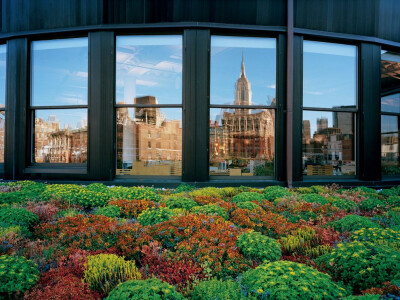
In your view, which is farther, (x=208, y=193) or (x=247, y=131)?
(x=247, y=131)

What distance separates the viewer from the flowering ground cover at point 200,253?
92.1 inches

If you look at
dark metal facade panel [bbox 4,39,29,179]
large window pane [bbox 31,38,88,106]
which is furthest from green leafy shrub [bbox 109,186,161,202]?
dark metal facade panel [bbox 4,39,29,179]

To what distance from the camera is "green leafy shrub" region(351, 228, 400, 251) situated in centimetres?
325

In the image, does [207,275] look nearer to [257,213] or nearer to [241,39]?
[257,213]

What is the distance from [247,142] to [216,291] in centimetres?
662

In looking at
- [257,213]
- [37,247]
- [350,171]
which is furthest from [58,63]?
[350,171]

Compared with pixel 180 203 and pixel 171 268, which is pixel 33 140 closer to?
pixel 180 203

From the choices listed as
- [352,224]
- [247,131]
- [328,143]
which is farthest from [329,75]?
[352,224]

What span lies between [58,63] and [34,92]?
1.27m

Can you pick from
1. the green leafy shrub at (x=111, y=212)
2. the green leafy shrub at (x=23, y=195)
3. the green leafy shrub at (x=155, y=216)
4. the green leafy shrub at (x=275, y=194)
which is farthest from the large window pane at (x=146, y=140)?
the green leafy shrub at (x=155, y=216)

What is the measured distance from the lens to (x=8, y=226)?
12.8ft

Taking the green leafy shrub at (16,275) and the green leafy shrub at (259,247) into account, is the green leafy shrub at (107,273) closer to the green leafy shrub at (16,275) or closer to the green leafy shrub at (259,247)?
the green leafy shrub at (16,275)

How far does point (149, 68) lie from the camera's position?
8.77 m

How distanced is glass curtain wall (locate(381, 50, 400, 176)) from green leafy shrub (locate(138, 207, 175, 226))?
8617 millimetres
